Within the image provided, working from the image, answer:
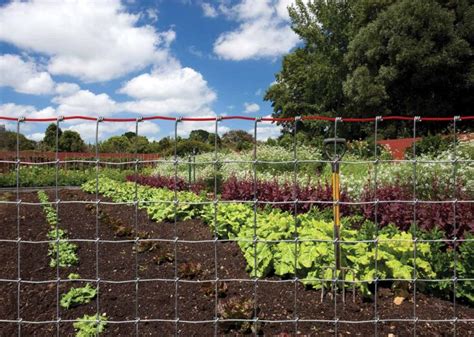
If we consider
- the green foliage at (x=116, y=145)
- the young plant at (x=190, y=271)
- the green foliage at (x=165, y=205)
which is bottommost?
the young plant at (x=190, y=271)

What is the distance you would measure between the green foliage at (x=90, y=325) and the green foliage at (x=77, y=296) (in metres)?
0.23

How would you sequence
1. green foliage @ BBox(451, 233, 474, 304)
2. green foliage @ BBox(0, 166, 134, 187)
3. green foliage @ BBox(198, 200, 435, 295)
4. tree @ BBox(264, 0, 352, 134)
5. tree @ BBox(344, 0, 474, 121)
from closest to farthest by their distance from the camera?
green foliage @ BBox(198, 200, 435, 295) < green foliage @ BBox(451, 233, 474, 304) < green foliage @ BBox(0, 166, 134, 187) < tree @ BBox(344, 0, 474, 121) < tree @ BBox(264, 0, 352, 134)

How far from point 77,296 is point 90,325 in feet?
1.28

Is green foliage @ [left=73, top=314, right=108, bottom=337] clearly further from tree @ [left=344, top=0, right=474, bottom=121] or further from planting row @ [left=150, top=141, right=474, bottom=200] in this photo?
tree @ [left=344, top=0, right=474, bottom=121]

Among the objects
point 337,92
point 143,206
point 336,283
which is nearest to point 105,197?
point 143,206

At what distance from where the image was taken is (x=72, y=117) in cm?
241

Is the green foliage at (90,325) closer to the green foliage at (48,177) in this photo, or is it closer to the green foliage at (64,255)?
the green foliage at (64,255)

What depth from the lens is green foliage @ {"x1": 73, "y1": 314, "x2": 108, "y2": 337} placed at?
2469 mm

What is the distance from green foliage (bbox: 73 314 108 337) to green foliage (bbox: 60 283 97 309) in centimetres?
23

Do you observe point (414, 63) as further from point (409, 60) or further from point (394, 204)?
point (394, 204)

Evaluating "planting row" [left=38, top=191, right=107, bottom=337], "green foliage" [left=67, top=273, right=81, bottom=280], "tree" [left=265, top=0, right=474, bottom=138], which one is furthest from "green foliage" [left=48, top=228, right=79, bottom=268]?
"tree" [left=265, top=0, right=474, bottom=138]

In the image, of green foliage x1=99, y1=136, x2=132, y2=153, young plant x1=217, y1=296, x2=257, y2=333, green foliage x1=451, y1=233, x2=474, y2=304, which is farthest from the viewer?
green foliage x1=99, y1=136, x2=132, y2=153

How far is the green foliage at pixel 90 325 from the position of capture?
8.10 ft

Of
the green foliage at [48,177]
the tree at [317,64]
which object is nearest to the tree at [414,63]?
the tree at [317,64]
